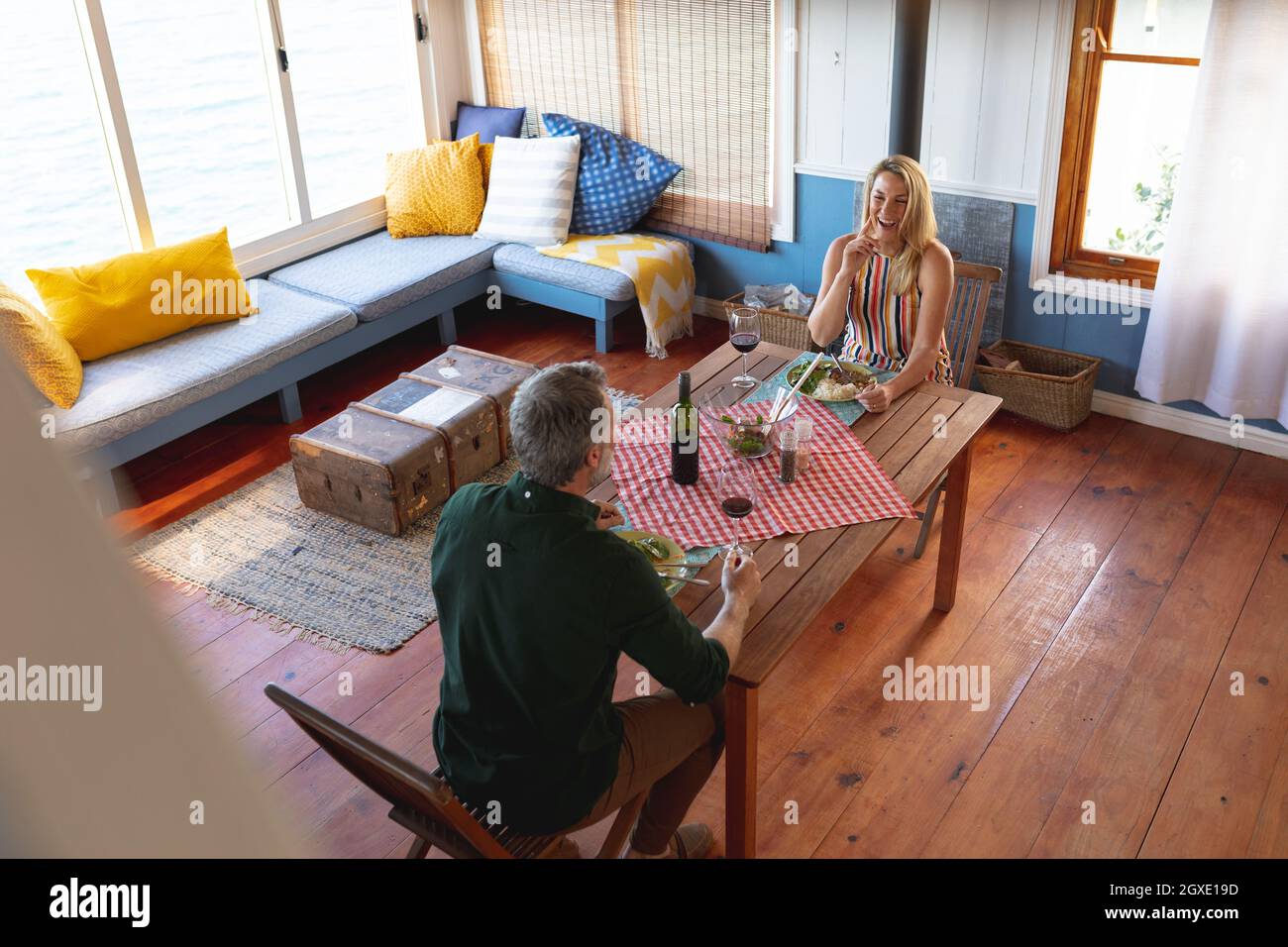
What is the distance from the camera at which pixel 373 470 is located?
3609 mm

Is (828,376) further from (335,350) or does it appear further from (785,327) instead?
(335,350)

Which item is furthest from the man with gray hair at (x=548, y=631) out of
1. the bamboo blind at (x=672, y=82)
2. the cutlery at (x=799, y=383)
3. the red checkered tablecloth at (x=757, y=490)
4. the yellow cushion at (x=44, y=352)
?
the bamboo blind at (x=672, y=82)

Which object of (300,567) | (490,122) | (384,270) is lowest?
(300,567)

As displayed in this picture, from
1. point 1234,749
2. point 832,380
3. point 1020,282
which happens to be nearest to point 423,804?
point 832,380

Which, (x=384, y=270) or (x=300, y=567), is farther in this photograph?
(x=384, y=270)

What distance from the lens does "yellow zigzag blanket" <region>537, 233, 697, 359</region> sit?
16.1 feet

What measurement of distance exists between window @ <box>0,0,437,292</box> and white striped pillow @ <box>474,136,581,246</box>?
617 mm

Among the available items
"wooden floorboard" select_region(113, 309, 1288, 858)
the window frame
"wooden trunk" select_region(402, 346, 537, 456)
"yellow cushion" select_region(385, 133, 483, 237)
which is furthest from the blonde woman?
the window frame

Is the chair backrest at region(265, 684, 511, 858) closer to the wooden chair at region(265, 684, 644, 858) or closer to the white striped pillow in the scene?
the wooden chair at region(265, 684, 644, 858)

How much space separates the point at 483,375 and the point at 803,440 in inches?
66.0

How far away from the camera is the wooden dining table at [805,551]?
220 cm

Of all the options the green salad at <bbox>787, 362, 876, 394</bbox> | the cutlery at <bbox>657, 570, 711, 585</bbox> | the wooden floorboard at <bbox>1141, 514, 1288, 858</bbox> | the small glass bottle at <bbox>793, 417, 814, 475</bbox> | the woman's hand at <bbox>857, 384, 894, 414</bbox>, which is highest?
the green salad at <bbox>787, 362, 876, 394</bbox>

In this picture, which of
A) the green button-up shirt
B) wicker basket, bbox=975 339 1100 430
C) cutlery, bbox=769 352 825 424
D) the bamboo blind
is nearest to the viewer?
the green button-up shirt
